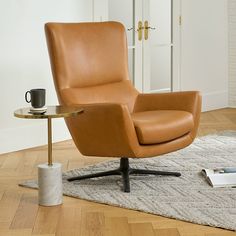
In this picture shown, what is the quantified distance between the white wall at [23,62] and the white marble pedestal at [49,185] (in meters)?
1.58

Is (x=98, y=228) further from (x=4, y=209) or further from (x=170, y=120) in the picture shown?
(x=170, y=120)

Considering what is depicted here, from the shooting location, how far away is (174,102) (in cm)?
435

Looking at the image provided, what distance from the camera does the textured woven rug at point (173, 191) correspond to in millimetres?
3428

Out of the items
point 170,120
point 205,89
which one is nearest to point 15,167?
point 170,120

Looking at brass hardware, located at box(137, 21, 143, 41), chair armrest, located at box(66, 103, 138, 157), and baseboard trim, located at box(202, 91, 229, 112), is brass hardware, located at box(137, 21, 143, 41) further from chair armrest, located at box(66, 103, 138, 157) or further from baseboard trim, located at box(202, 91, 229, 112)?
chair armrest, located at box(66, 103, 138, 157)

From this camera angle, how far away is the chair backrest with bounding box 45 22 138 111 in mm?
4109

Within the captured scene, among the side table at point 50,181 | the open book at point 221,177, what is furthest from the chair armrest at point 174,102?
the side table at point 50,181

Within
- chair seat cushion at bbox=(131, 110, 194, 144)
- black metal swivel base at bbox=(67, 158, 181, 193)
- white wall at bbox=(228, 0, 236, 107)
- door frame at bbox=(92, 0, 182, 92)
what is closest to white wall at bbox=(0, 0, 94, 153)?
door frame at bbox=(92, 0, 182, 92)

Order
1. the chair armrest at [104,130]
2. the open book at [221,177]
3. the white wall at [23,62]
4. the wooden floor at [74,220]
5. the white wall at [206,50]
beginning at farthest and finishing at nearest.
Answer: the white wall at [206,50]
the white wall at [23,62]
the open book at [221,177]
the chair armrest at [104,130]
the wooden floor at [74,220]

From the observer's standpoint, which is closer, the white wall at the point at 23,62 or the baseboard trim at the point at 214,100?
the white wall at the point at 23,62

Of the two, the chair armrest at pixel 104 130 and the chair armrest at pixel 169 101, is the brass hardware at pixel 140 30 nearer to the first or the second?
the chair armrest at pixel 169 101

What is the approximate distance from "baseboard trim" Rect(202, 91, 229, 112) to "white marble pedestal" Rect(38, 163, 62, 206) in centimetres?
405

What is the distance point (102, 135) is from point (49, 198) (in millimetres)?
506

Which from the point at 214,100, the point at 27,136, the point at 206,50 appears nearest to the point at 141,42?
the point at 206,50
